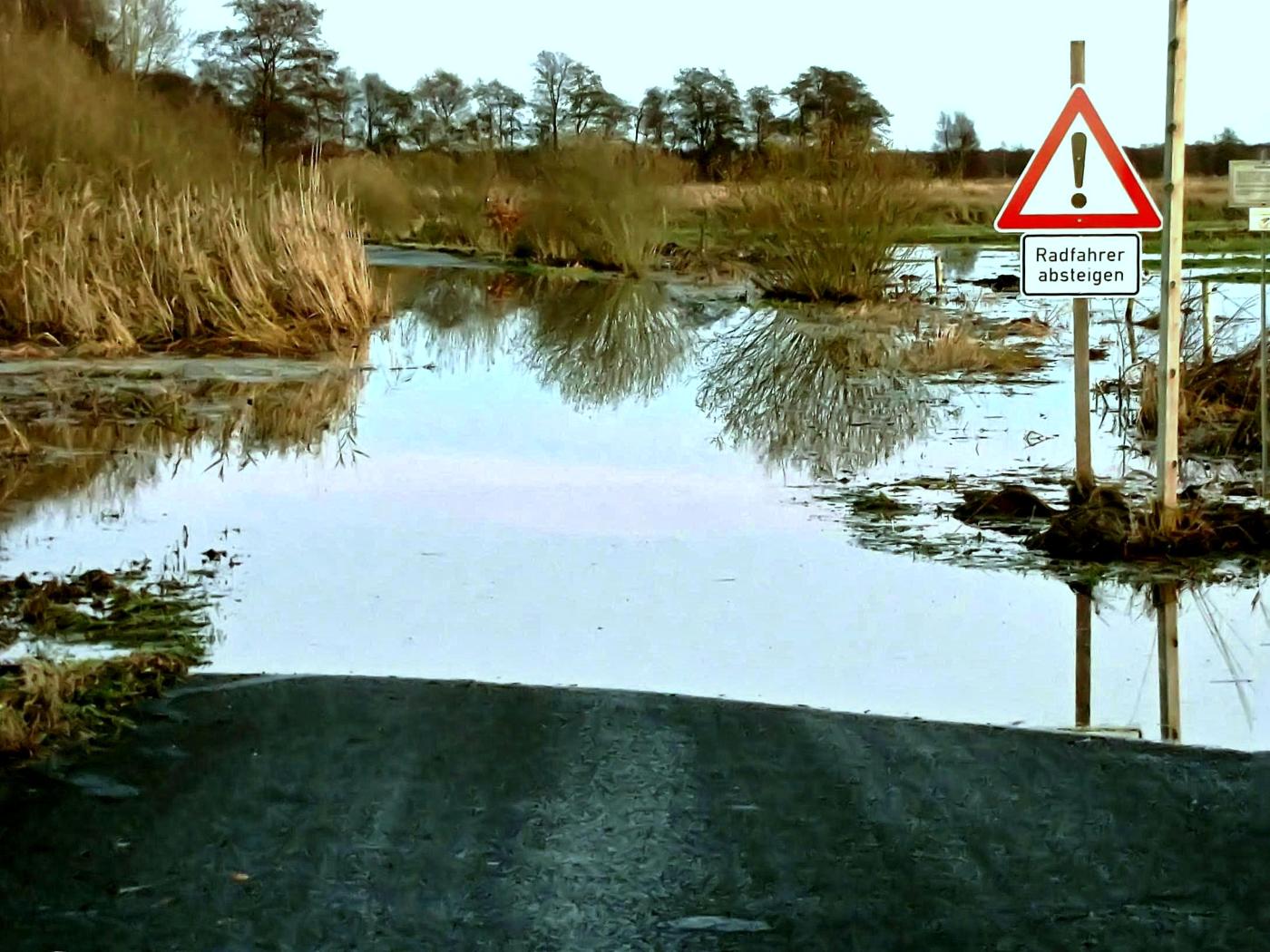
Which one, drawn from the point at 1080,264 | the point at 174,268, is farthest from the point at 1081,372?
the point at 174,268

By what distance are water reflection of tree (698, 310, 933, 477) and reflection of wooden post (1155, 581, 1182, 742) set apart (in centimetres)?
449

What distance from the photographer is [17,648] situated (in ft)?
24.8

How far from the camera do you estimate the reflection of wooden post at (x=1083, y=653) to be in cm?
689

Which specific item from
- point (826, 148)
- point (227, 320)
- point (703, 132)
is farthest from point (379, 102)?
point (227, 320)

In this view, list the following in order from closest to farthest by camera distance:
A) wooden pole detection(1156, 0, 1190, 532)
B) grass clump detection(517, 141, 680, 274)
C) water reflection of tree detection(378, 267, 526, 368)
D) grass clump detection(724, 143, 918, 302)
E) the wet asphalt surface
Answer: the wet asphalt surface, wooden pole detection(1156, 0, 1190, 532), water reflection of tree detection(378, 267, 526, 368), grass clump detection(724, 143, 918, 302), grass clump detection(517, 141, 680, 274)

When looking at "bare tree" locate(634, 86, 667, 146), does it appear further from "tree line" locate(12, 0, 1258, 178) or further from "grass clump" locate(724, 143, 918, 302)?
"grass clump" locate(724, 143, 918, 302)

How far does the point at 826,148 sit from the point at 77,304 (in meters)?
12.0

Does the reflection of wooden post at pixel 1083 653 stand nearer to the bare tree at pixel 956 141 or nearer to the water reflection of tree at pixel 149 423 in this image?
the water reflection of tree at pixel 149 423

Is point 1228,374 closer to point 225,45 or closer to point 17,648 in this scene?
point 17,648

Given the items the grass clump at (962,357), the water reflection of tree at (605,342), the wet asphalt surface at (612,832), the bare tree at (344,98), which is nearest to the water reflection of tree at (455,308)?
the water reflection of tree at (605,342)

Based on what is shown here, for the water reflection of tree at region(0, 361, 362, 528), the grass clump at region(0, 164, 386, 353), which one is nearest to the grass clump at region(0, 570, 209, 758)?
the water reflection of tree at region(0, 361, 362, 528)

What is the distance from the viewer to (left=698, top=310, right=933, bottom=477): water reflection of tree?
14.9 m

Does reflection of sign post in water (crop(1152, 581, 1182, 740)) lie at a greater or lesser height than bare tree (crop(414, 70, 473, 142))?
lesser

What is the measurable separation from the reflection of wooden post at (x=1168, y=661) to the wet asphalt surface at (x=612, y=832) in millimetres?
548
